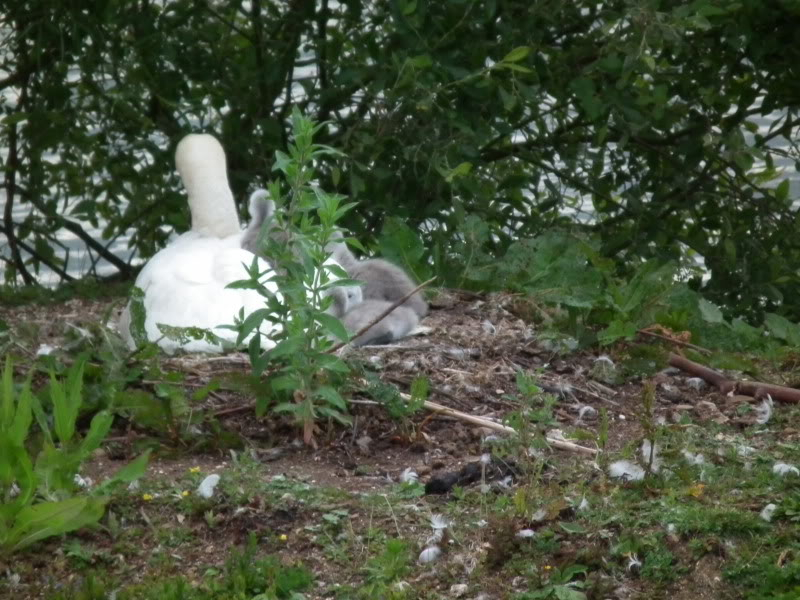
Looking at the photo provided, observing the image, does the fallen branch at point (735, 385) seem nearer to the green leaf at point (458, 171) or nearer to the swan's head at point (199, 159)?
the green leaf at point (458, 171)

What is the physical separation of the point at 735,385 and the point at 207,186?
271 cm

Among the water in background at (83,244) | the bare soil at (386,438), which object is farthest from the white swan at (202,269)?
the water in background at (83,244)

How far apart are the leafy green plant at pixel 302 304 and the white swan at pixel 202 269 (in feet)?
1.69

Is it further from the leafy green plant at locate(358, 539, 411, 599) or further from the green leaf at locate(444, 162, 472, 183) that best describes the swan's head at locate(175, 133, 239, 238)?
the leafy green plant at locate(358, 539, 411, 599)

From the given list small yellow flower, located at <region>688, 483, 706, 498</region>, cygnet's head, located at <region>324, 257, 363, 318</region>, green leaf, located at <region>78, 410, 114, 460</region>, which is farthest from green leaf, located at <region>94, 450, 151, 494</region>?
cygnet's head, located at <region>324, 257, 363, 318</region>

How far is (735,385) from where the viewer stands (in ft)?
17.0

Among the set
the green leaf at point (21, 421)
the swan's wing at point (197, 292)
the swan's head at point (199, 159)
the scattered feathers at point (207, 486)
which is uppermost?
the swan's head at point (199, 159)

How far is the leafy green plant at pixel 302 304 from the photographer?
14.1ft

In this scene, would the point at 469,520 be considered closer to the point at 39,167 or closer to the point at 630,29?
the point at 630,29

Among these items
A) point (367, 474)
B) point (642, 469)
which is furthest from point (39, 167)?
point (642, 469)

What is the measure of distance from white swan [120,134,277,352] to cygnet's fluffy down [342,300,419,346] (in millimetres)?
411

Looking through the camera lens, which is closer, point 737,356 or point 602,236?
point 737,356

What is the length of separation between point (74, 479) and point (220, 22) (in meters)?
5.30

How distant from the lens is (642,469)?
4094mm
